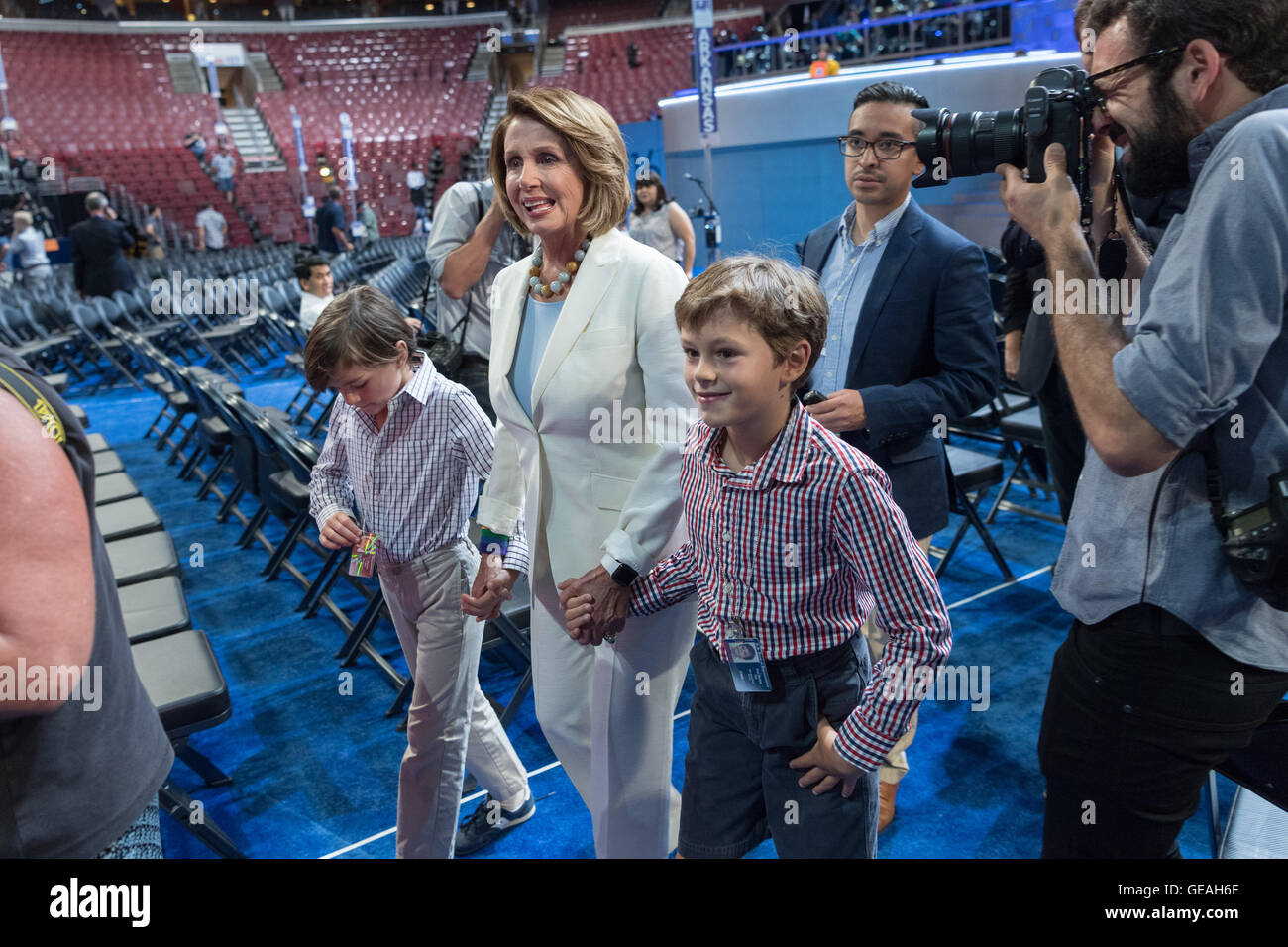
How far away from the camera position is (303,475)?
3725 mm

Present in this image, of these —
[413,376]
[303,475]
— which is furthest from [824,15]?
[413,376]

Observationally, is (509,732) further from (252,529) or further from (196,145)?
(196,145)

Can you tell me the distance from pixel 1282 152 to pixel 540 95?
114cm

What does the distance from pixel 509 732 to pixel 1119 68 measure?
2531mm

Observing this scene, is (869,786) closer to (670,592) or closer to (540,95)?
(670,592)

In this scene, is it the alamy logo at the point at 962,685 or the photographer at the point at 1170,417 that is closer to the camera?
the photographer at the point at 1170,417

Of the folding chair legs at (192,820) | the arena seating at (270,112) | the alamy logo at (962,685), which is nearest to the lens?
the folding chair legs at (192,820)

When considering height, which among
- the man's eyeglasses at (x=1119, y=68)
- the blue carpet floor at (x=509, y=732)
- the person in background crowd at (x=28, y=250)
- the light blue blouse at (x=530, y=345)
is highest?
the person in background crowd at (x=28, y=250)

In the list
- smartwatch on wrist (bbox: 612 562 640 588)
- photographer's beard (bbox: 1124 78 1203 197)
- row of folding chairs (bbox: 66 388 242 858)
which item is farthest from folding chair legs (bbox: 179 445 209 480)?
photographer's beard (bbox: 1124 78 1203 197)

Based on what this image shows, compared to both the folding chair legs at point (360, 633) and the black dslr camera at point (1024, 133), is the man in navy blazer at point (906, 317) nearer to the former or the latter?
the black dslr camera at point (1024, 133)

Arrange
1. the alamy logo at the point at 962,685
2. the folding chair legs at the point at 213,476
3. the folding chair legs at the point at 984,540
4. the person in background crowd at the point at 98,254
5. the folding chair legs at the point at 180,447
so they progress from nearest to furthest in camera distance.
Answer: the alamy logo at the point at 962,685 < the folding chair legs at the point at 984,540 < the folding chair legs at the point at 213,476 < the folding chair legs at the point at 180,447 < the person in background crowd at the point at 98,254

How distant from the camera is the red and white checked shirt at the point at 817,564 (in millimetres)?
1249

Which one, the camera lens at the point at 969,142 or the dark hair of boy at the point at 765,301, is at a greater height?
the camera lens at the point at 969,142
